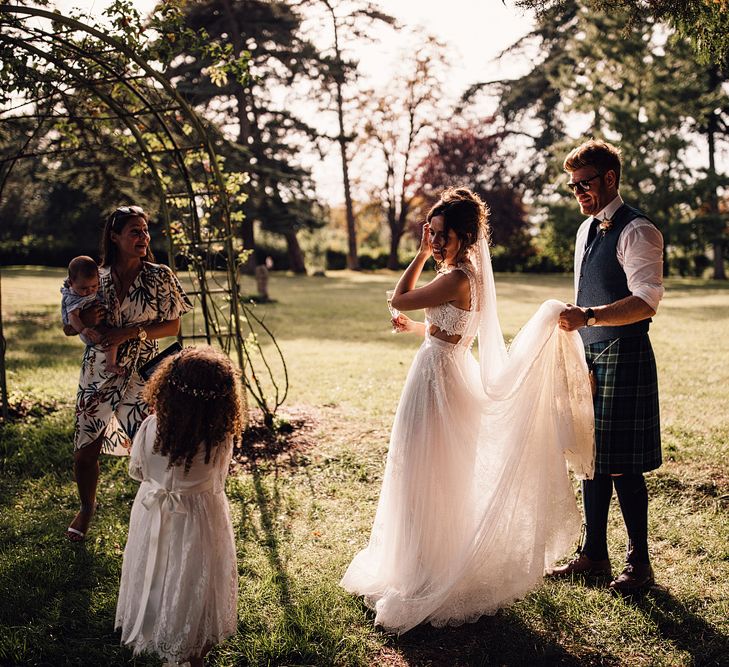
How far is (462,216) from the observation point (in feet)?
10.9

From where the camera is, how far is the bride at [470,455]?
324 centimetres

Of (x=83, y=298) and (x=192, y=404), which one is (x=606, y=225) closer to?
(x=192, y=404)

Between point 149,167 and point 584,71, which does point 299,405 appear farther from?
point 584,71

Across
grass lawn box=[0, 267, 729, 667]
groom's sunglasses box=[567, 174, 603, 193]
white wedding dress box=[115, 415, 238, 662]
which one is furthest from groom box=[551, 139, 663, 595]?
white wedding dress box=[115, 415, 238, 662]

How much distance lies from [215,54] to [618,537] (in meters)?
4.65

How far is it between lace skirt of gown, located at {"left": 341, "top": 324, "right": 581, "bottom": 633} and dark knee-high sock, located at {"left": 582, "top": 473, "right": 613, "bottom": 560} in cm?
34

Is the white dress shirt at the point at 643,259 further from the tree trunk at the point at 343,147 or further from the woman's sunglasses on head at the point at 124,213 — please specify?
the tree trunk at the point at 343,147

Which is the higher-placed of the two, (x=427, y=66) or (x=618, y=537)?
(x=427, y=66)

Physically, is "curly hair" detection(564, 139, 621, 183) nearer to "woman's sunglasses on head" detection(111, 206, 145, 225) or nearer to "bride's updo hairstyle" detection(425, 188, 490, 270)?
"bride's updo hairstyle" detection(425, 188, 490, 270)

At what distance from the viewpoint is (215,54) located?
5391 millimetres

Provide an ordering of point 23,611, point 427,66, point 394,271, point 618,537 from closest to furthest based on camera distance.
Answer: point 23,611
point 618,537
point 427,66
point 394,271

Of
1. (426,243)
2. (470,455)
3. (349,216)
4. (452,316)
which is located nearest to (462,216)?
(426,243)

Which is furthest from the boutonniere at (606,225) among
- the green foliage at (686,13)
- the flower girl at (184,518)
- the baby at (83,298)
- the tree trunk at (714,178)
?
the tree trunk at (714,178)

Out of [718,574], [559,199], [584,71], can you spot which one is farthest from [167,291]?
[584,71]
